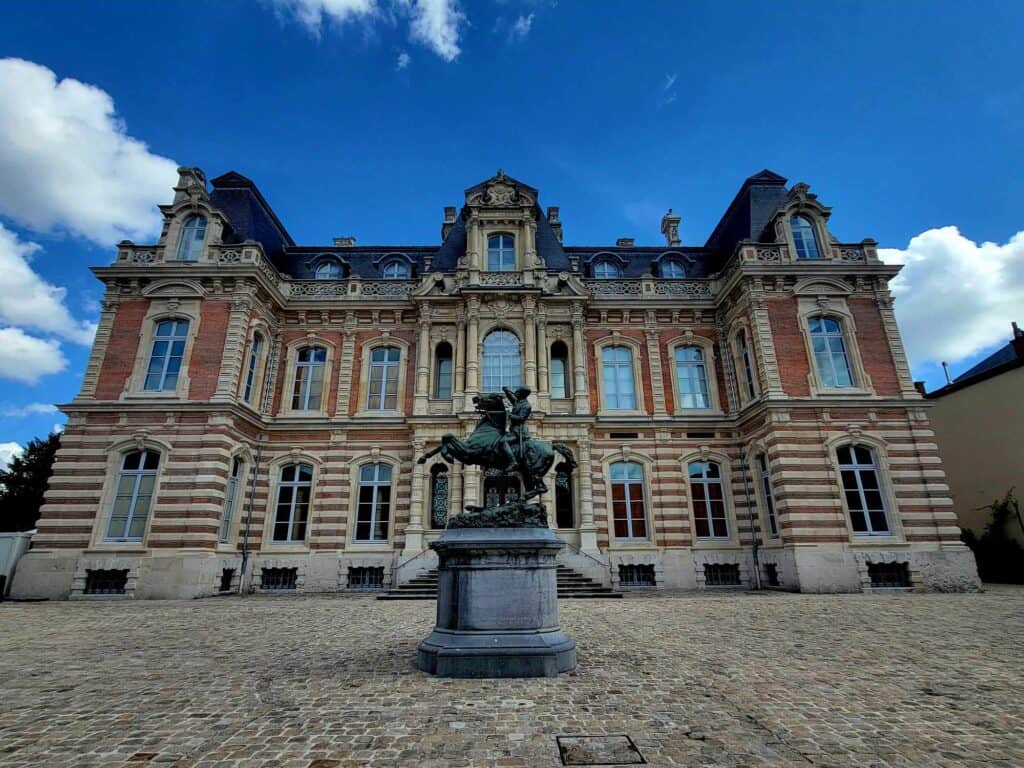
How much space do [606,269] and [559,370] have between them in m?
6.07

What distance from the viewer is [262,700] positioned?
505cm

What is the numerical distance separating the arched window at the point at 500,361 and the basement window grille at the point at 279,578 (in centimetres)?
925

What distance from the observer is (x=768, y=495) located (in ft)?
57.9

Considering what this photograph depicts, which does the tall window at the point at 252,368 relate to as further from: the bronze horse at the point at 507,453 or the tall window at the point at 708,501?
the tall window at the point at 708,501

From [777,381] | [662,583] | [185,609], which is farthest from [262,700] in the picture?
[777,381]

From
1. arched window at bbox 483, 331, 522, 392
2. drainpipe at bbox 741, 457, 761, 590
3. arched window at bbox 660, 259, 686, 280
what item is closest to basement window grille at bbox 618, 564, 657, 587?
drainpipe at bbox 741, 457, 761, 590

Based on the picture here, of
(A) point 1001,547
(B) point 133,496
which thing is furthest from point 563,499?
(A) point 1001,547

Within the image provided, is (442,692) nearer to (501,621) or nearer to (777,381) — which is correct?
(501,621)

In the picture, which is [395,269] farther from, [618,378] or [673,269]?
[673,269]

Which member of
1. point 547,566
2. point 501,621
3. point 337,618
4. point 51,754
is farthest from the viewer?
point 337,618

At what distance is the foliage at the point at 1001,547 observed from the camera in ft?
60.1

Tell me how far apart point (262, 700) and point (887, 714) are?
19.2ft

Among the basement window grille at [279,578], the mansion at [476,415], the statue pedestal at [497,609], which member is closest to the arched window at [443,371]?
the mansion at [476,415]

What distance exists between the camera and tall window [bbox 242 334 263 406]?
60.5ft
